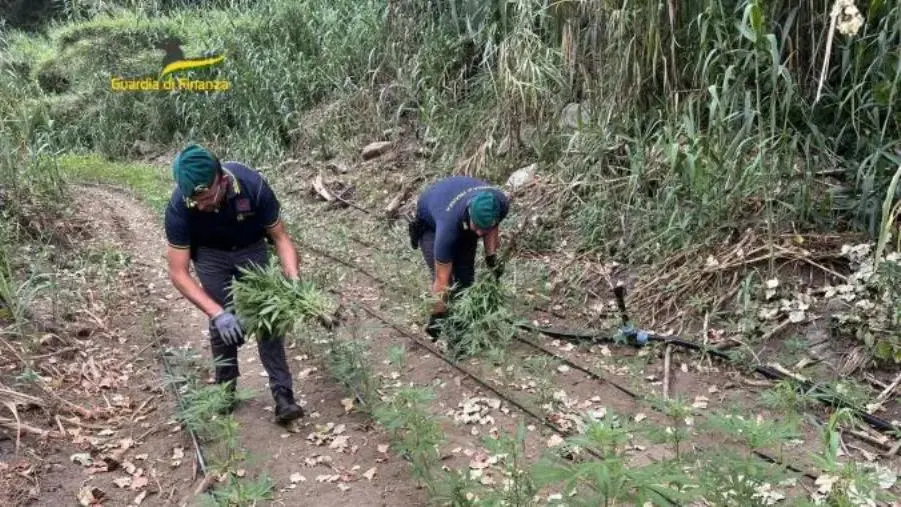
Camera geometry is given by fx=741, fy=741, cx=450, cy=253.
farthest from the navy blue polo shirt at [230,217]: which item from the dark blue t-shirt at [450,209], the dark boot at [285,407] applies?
the dark blue t-shirt at [450,209]

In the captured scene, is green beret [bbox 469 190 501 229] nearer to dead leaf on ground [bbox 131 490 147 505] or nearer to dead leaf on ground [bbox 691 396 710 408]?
dead leaf on ground [bbox 691 396 710 408]

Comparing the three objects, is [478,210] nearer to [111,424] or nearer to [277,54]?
[111,424]

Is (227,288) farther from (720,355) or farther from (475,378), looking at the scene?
(720,355)

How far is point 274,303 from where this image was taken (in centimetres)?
388

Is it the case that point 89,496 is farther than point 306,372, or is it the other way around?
point 306,372

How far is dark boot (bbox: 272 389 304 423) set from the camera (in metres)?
4.21

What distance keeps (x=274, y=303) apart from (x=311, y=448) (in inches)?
33.6

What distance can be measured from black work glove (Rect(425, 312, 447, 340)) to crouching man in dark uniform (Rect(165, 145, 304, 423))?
1105 mm

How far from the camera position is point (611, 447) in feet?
7.77

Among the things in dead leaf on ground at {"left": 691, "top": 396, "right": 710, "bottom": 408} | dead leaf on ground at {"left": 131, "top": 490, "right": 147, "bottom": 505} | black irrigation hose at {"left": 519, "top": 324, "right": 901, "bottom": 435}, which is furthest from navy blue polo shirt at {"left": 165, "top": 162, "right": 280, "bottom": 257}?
dead leaf on ground at {"left": 691, "top": 396, "right": 710, "bottom": 408}

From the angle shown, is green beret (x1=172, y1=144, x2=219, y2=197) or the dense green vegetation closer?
green beret (x1=172, y1=144, x2=219, y2=197)

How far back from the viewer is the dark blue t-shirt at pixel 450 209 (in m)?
4.68

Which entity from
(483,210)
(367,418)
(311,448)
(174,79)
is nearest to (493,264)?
(483,210)

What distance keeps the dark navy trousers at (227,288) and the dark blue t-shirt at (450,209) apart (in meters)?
1.14
